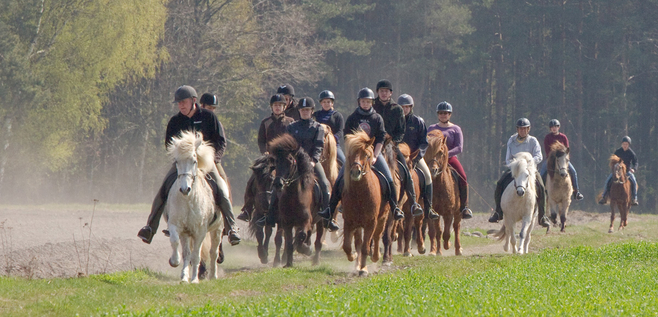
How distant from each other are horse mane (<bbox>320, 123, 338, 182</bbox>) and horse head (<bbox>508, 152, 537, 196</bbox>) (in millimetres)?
3601

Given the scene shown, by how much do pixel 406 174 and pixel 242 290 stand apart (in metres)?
4.40

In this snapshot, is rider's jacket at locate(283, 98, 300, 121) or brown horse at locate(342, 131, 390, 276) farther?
rider's jacket at locate(283, 98, 300, 121)

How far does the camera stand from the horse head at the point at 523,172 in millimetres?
16047

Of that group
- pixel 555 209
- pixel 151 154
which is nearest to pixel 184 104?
pixel 555 209

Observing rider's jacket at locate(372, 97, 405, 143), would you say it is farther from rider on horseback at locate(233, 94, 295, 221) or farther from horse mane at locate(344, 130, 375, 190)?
rider on horseback at locate(233, 94, 295, 221)

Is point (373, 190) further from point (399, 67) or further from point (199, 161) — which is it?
point (399, 67)

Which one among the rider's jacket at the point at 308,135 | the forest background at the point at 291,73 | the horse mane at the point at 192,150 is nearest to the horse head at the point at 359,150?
the rider's jacket at the point at 308,135

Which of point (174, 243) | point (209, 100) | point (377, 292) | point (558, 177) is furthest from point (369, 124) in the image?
point (558, 177)

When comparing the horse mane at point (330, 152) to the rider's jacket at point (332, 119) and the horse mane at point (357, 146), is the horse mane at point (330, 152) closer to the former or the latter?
the rider's jacket at point (332, 119)

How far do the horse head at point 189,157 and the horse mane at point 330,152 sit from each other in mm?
3782

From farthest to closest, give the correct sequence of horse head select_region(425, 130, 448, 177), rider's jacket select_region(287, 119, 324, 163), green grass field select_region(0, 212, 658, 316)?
horse head select_region(425, 130, 448, 177), rider's jacket select_region(287, 119, 324, 163), green grass field select_region(0, 212, 658, 316)

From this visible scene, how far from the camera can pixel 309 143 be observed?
1434 centimetres

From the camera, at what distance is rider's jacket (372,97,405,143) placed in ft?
47.3

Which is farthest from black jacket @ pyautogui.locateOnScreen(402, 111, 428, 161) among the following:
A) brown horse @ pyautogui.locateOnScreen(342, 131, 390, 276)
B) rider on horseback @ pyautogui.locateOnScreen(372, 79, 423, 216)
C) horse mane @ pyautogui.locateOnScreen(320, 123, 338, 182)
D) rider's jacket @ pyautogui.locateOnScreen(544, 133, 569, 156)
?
rider's jacket @ pyautogui.locateOnScreen(544, 133, 569, 156)
